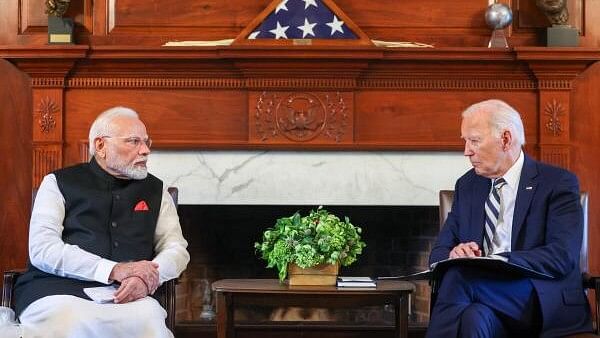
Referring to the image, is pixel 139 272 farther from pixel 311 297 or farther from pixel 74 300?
pixel 311 297

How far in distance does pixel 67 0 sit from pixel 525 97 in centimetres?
229

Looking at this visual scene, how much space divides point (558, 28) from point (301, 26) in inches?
49.1

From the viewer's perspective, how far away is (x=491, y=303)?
3.12 m

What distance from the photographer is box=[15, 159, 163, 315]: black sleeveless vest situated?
352cm

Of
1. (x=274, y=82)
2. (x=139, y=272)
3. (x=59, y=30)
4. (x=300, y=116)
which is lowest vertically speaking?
(x=139, y=272)

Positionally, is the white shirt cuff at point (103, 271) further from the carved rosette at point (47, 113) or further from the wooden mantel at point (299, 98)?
the carved rosette at point (47, 113)

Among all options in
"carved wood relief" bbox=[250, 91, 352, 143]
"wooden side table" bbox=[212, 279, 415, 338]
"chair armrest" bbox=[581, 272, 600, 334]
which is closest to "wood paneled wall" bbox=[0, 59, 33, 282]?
"carved wood relief" bbox=[250, 91, 352, 143]

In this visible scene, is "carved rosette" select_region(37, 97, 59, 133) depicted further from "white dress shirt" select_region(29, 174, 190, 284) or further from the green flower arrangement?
the green flower arrangement

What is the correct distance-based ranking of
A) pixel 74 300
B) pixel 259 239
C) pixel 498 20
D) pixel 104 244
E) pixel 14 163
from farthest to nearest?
1. pixel 259 239
2. pixel 14 163
3. pixel 498 20
4. pixel 104 244
5. pixel 74 300

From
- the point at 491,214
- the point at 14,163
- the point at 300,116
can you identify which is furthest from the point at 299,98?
the point at 491,214

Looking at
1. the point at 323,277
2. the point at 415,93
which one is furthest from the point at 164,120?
the point at 323,277

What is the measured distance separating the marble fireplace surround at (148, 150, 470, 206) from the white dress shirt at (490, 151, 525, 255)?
4.51 ft

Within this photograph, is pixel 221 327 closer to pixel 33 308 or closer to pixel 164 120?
pixel 33 308

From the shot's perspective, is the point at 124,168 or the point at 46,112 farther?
the point at 46,112
